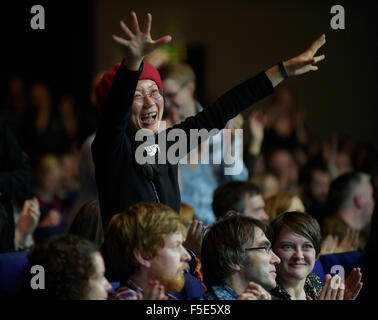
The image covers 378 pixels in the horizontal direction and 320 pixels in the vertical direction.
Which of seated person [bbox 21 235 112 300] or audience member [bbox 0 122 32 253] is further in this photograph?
audience member [bbox 0 122 32 253]

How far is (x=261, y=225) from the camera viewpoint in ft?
9.80

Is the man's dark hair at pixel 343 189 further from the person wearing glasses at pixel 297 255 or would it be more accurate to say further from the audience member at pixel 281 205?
the person wearing glasses at pixel 297 255

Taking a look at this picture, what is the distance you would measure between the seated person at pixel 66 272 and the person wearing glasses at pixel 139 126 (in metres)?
0.57

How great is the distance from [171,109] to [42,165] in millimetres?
2207

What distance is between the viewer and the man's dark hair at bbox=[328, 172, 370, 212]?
4961 mm

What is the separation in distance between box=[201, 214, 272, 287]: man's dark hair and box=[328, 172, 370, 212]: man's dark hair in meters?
2.15

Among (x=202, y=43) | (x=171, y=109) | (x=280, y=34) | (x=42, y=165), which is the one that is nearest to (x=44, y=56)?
(x=202, y=43)

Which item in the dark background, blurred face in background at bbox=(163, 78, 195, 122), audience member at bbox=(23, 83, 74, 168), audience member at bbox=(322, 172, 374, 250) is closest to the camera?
blurred face in background at bbox=(163, 78, 195, 122)

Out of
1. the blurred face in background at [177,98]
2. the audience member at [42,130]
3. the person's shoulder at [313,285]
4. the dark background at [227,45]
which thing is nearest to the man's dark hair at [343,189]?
the blurred face in background at [177,98]

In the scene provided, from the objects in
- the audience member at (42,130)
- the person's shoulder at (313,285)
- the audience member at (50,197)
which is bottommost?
the person's shoulder at (313,285)

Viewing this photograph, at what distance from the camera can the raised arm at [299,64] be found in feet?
10.2

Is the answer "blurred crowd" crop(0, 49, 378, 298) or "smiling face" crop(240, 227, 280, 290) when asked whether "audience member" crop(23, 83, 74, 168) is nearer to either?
"blurred crowd" crop(0, 49, 378, 298)

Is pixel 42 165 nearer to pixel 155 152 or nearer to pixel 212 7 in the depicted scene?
pixel 155 152

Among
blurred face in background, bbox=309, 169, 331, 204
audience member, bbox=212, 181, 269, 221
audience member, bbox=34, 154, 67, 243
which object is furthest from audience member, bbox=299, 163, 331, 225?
audience member, bbox=212, 181, 269, 221
